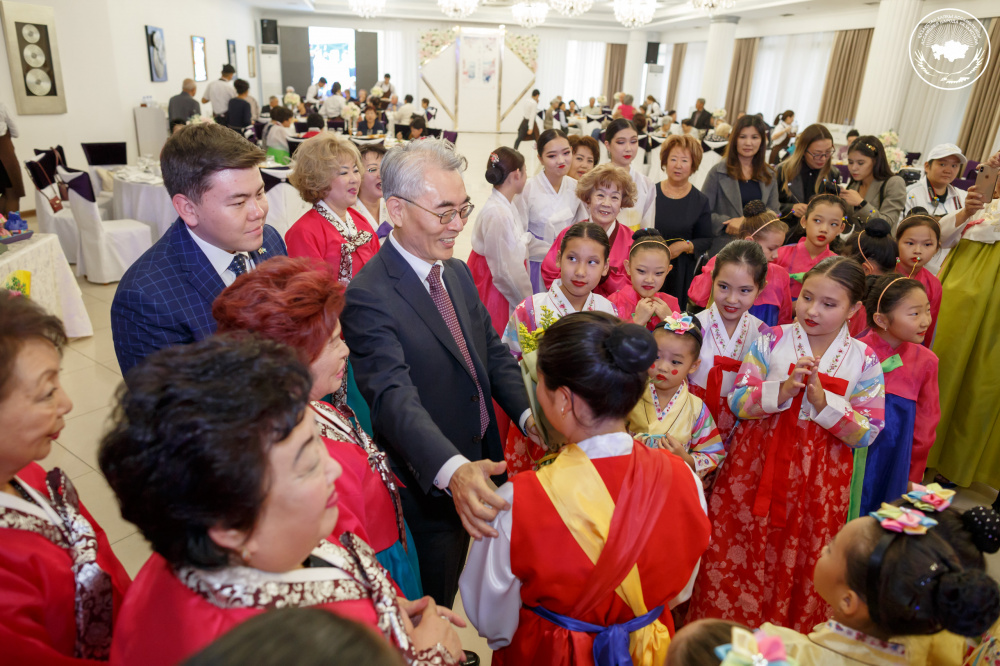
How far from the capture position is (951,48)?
9.40 meters

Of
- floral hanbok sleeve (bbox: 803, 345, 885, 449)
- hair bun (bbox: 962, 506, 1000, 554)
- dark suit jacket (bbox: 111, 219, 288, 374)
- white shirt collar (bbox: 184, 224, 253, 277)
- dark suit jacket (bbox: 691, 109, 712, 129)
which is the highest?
dark suit jacket (bbox: 691, 109, 712, 129)

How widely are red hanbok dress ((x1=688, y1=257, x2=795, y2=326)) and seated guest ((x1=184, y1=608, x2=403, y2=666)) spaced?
2468 mm

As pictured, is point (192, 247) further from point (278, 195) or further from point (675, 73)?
point (675, 73)

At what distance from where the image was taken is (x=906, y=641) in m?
1.14

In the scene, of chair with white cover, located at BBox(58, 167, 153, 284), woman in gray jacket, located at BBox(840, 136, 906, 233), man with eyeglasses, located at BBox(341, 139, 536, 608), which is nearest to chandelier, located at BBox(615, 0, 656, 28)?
woman in gray jacket, located at BBox(840, 136, 906, 233)

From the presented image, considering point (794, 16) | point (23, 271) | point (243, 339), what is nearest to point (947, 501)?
point (243, 339)

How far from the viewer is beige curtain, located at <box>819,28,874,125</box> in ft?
40.9

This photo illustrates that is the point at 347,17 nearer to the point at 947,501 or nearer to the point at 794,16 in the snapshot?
the point at 794,16

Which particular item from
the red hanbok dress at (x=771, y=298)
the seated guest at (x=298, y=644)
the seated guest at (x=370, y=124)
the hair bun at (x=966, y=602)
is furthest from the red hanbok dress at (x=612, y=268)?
the seated guest at (x=370, y=124)

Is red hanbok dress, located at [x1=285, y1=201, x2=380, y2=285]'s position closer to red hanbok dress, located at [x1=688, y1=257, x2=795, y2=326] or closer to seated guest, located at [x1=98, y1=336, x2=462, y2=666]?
red hanbok dress, located at [x1=688, y1=257, x2=795, y2=326]

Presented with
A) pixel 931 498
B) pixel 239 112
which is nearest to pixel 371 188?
pixel 931 498

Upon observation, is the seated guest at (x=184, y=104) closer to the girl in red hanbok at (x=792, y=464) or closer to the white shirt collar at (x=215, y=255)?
the white shirt collar at (x=215, y=255)

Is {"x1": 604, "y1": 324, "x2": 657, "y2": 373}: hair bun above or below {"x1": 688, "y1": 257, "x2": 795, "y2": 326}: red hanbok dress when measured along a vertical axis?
above

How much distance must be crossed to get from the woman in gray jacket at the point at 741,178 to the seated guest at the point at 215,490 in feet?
11.4
